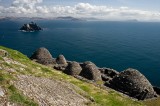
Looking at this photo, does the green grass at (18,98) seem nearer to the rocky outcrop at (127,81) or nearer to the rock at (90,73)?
the rocky outcrop at (127,81)

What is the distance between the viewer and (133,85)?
198 feet

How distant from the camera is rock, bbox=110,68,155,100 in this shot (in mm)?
58812

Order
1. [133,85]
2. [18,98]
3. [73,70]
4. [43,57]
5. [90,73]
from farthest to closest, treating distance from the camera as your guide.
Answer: [43,57] < [73,70] < [90,73] < [133,85] < [18,98]

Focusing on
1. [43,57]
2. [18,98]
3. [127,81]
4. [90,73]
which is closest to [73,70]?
[90,73]

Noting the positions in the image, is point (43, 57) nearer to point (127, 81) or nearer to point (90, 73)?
point (90, 73)

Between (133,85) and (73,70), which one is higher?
(73,70)

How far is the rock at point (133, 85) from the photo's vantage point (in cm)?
5881

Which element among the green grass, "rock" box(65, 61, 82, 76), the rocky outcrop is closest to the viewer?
the green grass

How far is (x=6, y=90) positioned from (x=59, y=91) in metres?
7.19

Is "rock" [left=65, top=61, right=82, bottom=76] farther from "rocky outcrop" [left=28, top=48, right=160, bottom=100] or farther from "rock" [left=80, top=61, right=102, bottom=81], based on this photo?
"rock" [left=80, top=61, right=102, bottom=81]

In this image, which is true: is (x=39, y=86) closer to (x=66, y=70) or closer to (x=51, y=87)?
(x=51, y=87)

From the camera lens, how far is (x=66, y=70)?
70562 mm

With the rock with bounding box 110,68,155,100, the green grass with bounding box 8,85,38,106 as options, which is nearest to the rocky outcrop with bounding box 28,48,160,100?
the rock with bounding box 110,68,155,100

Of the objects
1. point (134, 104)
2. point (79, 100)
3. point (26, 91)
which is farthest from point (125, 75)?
point (26, 91)
